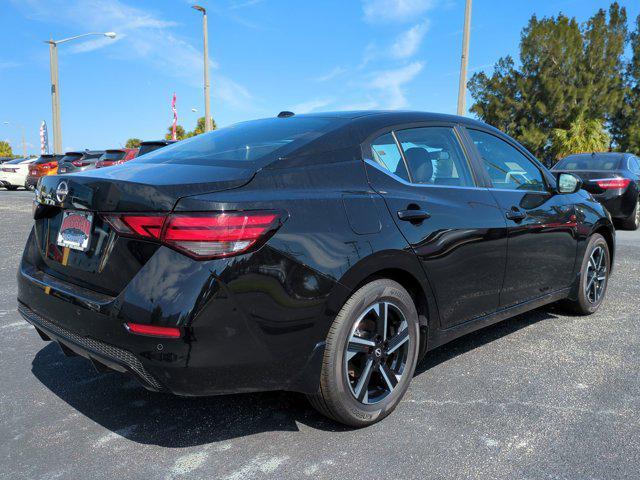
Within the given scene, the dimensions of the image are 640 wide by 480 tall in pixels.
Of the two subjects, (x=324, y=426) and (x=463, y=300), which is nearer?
(x=324, y=426)

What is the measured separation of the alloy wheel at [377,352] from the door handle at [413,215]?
43 cm

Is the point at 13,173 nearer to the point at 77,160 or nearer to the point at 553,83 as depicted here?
the point at 77,160

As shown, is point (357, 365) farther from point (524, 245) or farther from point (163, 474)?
point (524, 245)

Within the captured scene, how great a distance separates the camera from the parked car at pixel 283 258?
6.92 ft

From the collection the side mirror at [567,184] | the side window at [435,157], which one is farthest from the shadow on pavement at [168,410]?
the side mirror at [567,184]

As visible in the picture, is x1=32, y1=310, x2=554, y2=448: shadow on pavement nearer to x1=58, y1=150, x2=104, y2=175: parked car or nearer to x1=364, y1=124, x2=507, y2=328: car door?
x1=364, y1=124, x2=507, y2=328: car door

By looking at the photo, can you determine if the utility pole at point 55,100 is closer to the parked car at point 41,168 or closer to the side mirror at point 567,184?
the parked car at point 41,168

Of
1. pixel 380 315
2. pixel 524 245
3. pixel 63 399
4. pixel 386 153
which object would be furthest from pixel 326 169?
pixel 63 399

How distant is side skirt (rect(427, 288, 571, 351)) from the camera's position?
3.00 metres

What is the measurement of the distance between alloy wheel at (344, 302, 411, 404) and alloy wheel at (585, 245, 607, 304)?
2412 millimetres

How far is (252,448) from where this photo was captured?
245 centimetres

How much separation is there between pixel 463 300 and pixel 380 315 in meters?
0.69

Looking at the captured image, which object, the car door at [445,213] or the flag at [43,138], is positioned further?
the flag at [43,138]

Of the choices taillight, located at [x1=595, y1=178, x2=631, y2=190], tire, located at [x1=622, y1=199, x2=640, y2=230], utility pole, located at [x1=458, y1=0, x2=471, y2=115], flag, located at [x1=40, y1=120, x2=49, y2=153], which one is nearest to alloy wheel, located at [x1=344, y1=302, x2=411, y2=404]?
taillight, located at [x1=595, y1=178, x2=631, y2=190]
